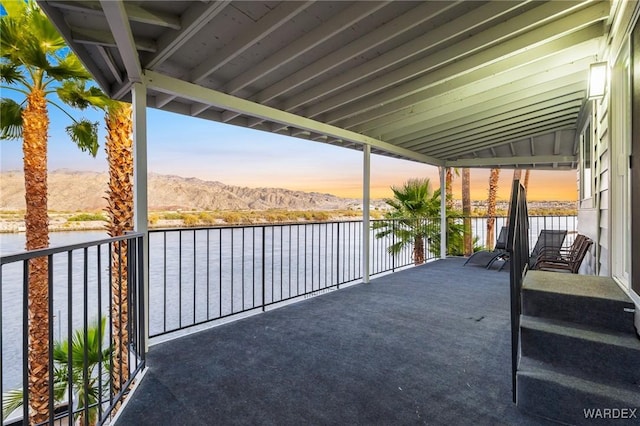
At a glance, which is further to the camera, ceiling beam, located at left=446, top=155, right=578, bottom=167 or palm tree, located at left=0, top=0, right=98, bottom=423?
ceiling beam, located at left=446, top=155, right=578, bottom=167

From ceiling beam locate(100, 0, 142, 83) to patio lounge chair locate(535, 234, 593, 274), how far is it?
4.72 meters

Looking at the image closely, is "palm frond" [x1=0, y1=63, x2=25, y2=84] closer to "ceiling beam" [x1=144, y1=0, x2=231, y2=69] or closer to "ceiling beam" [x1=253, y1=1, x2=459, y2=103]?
"ceiling beam" [x1=144, y1=0, x2=231, y2=69]

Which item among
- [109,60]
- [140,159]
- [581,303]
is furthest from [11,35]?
[581,303]

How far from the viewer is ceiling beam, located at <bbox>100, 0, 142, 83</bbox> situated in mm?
1952

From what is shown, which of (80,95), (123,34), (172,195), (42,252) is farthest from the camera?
(172,195)

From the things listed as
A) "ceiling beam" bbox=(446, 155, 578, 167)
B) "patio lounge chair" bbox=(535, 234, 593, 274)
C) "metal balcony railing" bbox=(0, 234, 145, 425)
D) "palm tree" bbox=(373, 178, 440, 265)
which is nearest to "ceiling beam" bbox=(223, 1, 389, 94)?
"metal balcony railing" bbox=(0, 234, 145, 425)

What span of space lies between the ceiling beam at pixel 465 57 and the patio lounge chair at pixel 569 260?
7.33 feet

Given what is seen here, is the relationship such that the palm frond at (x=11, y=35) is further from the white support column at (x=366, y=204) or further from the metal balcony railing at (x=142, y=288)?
the white support column at (x=366, y=204)

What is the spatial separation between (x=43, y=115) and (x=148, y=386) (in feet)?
17.3

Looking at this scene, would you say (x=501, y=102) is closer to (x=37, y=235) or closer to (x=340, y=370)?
(x=340, y=370)

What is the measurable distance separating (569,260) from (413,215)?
438 cm

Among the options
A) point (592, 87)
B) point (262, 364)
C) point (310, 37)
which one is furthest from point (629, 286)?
point (310, 37)

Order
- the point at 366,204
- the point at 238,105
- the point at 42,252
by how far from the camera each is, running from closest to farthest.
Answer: the point at 42,252 < the point at 238,105 < the point at 366,204

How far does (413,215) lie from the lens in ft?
28.4
